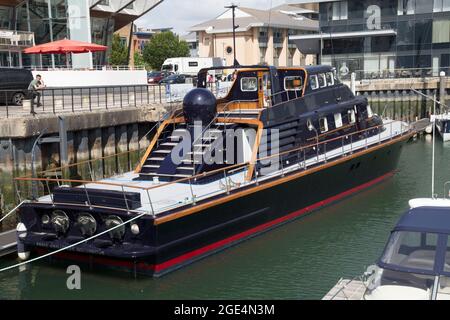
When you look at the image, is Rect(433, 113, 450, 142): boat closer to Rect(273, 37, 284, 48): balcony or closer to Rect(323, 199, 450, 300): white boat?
Rect(323, 199, 450, 300): white boat

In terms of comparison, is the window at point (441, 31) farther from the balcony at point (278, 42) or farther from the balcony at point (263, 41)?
the balcony at point (278, 42)

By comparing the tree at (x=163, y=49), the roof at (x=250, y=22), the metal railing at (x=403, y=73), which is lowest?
the metal railing at (x=403, y=73)

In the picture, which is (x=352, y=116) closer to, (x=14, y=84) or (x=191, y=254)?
(x=191, y=254)

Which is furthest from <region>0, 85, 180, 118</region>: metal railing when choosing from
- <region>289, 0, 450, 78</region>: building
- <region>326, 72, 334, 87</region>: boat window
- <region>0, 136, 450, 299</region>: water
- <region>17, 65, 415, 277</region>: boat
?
<region>289, 0, 450, 78</region>: building

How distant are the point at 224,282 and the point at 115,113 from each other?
345 inches

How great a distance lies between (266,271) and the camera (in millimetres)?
12609

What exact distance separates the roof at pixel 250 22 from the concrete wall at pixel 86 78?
1425 inches

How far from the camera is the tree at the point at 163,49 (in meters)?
69.0

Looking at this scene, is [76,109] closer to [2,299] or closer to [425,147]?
[2,299]

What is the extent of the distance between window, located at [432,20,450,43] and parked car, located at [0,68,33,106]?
3063cm

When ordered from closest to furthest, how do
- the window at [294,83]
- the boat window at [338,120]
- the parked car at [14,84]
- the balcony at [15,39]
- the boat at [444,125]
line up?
the window at [294,83] → the boat window at [338,120] → the parked car at [14,84] → the boat at [444,125] → the balcony at [15,39]

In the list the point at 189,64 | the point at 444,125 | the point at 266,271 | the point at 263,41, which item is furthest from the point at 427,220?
the point at 263,41

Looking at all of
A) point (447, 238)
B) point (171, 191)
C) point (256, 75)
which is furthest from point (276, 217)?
point (447, 238)

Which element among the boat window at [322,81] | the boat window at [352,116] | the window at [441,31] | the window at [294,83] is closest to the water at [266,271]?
the boat window at [352,116]
